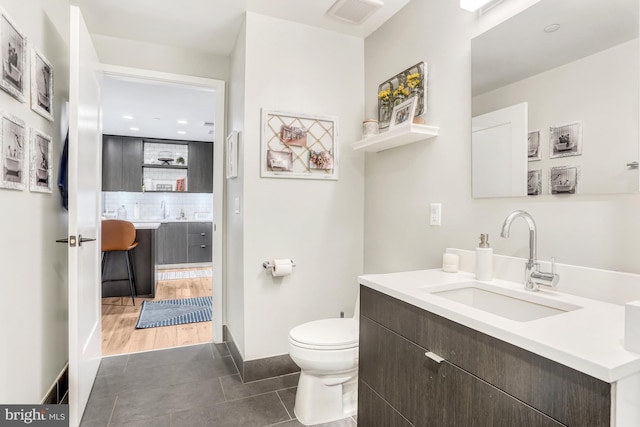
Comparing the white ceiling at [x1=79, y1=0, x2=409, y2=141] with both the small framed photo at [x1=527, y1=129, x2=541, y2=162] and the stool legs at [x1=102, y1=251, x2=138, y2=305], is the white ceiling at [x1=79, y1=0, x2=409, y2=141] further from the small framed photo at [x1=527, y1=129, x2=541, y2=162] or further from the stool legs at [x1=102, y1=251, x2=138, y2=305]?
the stool legs at [x1=102, y1=251, x2=138, y2=305]

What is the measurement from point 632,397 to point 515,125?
1.10 metres

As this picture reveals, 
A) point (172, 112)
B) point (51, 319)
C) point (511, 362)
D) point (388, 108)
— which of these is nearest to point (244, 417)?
point (51, 319)

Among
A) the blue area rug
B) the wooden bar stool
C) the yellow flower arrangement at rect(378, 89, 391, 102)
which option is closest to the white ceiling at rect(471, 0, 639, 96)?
the yellow flower arrangement at rect(378, 89, 391, 102)

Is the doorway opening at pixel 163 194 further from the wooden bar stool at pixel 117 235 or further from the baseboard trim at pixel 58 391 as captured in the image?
the baseboard trim at pixel 58 391

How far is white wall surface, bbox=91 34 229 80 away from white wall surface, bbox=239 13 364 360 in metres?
0.79

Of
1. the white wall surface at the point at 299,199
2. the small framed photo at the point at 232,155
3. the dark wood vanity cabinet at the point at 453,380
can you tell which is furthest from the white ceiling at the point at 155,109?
the dark wood vanity cabinet at the point at 453,380

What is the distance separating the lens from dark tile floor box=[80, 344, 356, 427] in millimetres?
1822

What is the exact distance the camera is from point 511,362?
2.90ft

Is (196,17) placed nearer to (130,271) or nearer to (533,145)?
(533,145)

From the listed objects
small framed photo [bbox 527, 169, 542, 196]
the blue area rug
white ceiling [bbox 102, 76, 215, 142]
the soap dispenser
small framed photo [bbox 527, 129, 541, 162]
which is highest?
white ceiling [bbox 102, 76, 215, 142]

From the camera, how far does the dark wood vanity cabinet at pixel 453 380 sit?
2.51 ft

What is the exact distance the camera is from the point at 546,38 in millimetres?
1382

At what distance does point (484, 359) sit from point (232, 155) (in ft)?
6.97

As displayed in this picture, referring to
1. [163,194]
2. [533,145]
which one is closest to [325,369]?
[533,145]
